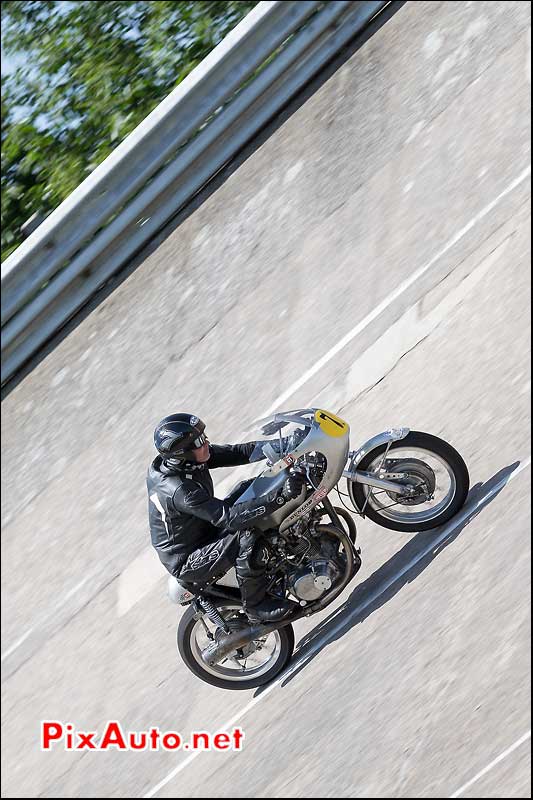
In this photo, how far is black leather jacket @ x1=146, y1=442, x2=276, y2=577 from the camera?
25.9 feet

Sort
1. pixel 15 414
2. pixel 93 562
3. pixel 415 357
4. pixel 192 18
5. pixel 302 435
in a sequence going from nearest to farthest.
Result: 1. pixel 302 435
2. pixel 415 357
3. pixel 93 562
4. pixel 15 414
5. pixel 192 18

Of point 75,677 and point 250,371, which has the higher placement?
point 250,371

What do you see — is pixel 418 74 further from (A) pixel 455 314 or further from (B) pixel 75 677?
(B) pixel 75 677

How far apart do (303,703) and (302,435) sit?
229 cm

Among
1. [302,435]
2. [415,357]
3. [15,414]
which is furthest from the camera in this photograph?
[15,414]

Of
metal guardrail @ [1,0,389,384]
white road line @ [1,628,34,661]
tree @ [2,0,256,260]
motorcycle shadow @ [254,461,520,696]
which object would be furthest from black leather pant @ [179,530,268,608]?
tree @ [2,0,256,260]

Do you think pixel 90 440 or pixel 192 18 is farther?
pixel 192 18

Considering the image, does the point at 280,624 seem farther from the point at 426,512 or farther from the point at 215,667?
the point at 426,512

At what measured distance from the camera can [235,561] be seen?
8.17 m

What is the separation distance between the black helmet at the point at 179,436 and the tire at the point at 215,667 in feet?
4.68

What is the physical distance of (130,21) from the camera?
1318cm

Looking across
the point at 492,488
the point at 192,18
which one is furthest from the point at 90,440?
the point at 192,18

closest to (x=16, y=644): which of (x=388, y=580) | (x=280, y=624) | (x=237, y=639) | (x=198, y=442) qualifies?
(x=237, y=639)

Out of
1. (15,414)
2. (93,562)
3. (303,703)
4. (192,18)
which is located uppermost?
(192,18)
